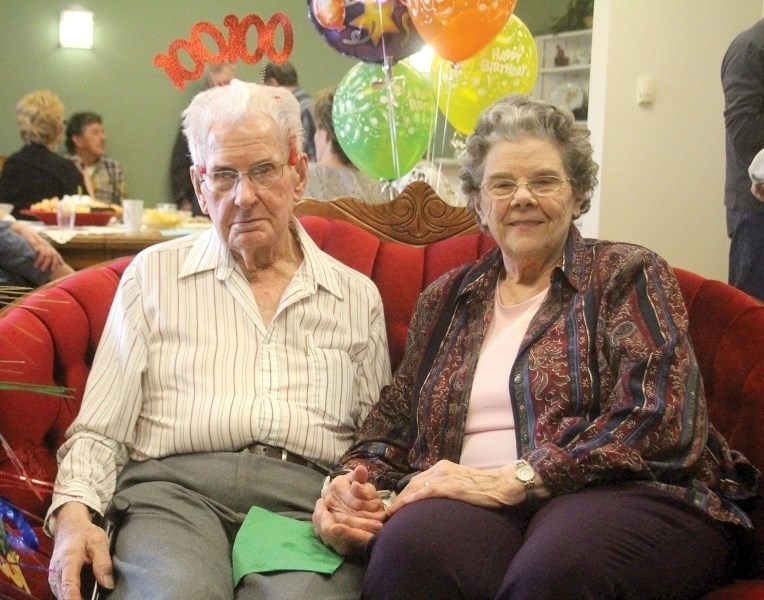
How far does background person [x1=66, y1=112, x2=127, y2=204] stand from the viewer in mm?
6332

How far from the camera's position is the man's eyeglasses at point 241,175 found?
5.89 feet

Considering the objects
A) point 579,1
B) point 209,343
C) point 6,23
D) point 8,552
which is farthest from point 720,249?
point 6,23

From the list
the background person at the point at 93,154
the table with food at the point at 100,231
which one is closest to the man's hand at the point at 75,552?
the table with food at the point at 100,231

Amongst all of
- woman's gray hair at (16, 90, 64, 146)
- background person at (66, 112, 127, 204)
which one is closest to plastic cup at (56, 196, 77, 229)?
woman's gray hair at (16, 90, 64, 146)

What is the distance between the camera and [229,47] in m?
2.07

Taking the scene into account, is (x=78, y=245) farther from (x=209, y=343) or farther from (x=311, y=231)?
(x=209, y=343)

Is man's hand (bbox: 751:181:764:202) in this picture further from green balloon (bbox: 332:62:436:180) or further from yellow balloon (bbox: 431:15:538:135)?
green balloon (bbox: 332:62:436:180)

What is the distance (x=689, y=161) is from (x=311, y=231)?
2.67 m

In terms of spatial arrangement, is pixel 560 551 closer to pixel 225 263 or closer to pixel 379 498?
pixel 379 498

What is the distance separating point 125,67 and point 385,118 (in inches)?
184

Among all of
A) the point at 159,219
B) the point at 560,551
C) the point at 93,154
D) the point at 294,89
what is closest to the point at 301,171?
the point at 560,551

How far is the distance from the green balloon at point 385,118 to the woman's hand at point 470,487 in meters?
1.29

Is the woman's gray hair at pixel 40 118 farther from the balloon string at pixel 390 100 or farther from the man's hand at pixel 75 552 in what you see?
the man's hand at pixel 75 552

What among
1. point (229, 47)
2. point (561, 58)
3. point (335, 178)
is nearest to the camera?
point (229, 47)
